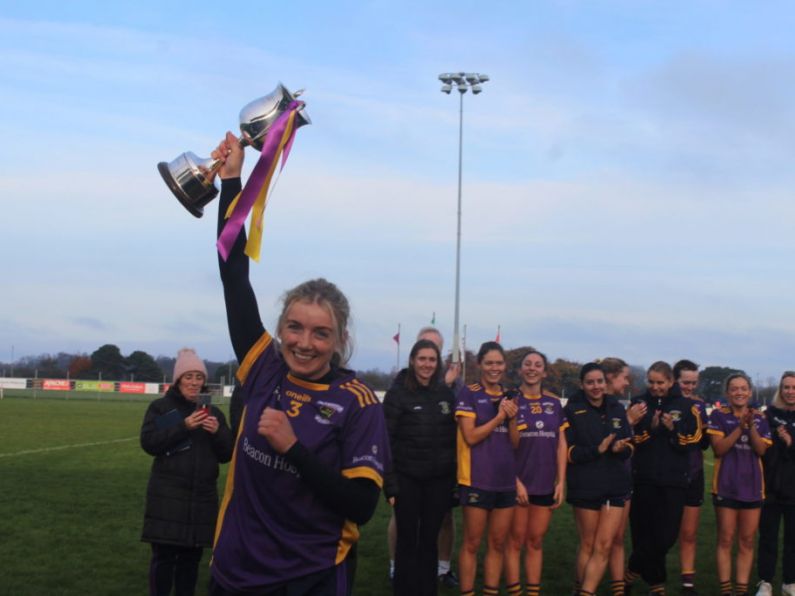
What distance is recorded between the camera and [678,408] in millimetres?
8109

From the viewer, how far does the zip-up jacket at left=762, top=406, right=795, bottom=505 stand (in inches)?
333

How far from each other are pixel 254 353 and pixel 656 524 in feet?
19.0

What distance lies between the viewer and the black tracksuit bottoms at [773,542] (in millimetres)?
8383

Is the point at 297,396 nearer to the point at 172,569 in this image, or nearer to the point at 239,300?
the point at 239,300

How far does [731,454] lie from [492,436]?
2.29 metres

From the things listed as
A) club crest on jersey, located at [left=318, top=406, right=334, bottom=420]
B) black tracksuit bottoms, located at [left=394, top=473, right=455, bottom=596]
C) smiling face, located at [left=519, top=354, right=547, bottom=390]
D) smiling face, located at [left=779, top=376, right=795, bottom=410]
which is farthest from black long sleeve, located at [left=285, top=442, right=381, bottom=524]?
smiling face, located at [left=779, top=376, right=795, bottom=410]

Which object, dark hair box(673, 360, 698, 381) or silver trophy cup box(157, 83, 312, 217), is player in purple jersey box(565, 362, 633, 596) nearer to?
dark hair box(673, 360, 698, 381)

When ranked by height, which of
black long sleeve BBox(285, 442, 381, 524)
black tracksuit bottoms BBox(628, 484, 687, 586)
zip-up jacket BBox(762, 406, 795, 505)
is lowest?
black tracksuit bottoms BBox(628, 484, 687, 586)

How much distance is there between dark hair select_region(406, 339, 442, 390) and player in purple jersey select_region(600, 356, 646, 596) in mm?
1497

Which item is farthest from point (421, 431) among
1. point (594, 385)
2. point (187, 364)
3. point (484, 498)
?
point (187, 364)

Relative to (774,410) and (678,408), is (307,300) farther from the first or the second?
(774,410)

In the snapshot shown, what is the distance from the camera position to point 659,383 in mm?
8195

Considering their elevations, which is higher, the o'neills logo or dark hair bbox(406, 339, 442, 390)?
dark hair bbox(406, 339, 442, 390)

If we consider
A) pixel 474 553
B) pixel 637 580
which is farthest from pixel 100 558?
pixel 637 580
